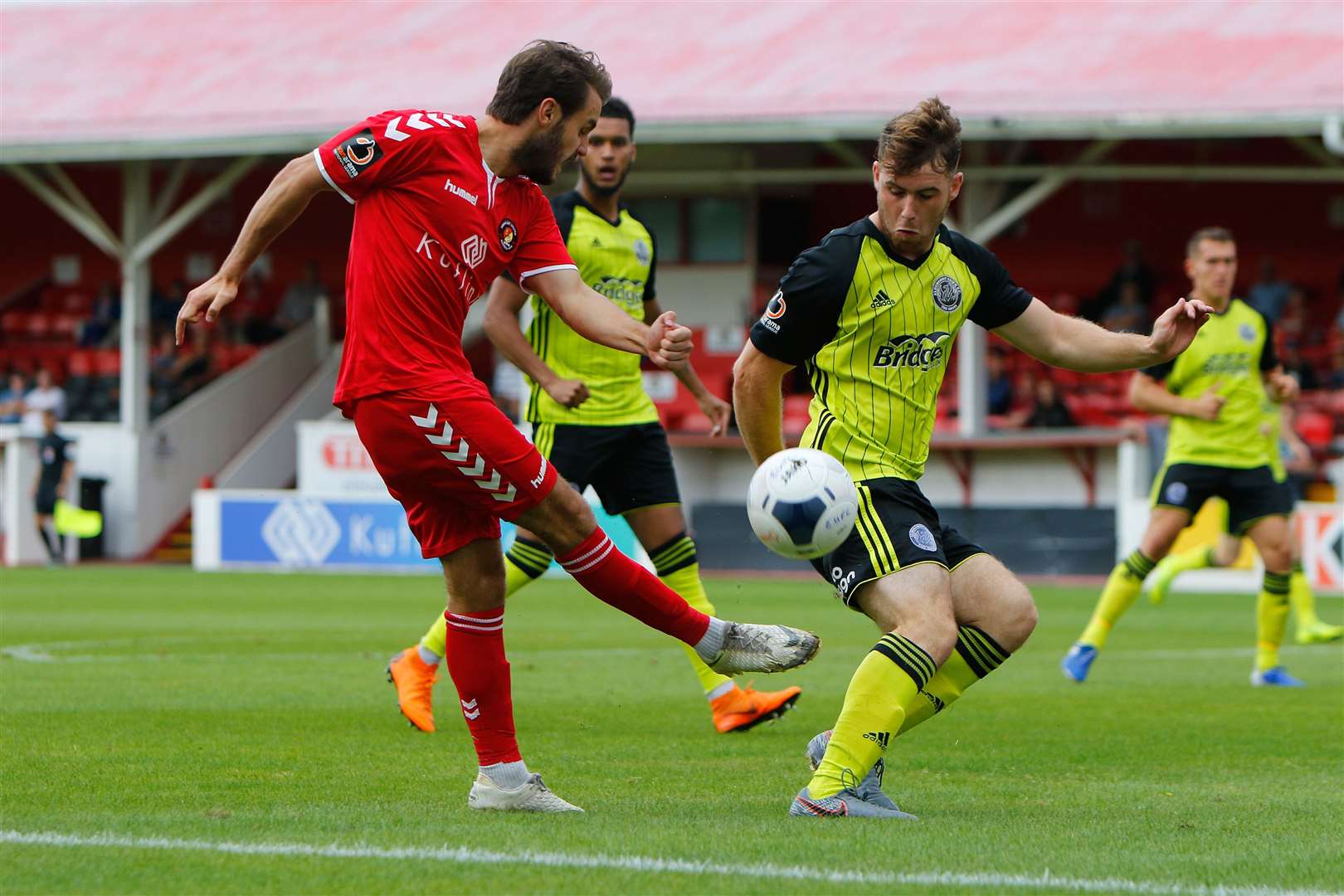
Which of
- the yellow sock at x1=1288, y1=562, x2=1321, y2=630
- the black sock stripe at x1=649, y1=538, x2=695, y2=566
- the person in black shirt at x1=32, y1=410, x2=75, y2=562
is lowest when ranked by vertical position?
the person in black shirt at x1=32, y1=410, x2=75, y2=562

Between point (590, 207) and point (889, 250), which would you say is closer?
point (889, 250)

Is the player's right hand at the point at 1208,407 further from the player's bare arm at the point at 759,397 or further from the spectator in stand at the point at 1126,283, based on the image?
the spectator in stand at the point at 1126,283

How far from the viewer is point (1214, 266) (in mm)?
10133

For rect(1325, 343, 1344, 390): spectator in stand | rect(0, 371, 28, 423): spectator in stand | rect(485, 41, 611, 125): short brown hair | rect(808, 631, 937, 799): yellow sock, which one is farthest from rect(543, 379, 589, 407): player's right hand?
rect(0, 371, 28, 423): spectator in stand

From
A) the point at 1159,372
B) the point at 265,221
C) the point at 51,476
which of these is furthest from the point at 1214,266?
the point at 51,476

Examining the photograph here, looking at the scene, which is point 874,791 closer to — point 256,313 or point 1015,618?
point 1015,618

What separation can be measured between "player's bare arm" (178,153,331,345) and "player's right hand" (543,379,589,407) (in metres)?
1.73

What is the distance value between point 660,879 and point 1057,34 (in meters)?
21.7

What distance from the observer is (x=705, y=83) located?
80.7ft

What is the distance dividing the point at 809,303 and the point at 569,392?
155 cm

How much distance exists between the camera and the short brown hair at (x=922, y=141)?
5469 millimetres

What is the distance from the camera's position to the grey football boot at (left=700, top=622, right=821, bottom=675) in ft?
18.0

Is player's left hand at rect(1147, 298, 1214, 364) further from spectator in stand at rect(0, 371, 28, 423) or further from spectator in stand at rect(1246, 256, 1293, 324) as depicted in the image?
spectator in stand at rect(0, 371, 28, 423)

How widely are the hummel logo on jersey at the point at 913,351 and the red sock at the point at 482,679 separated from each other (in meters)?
1.35
